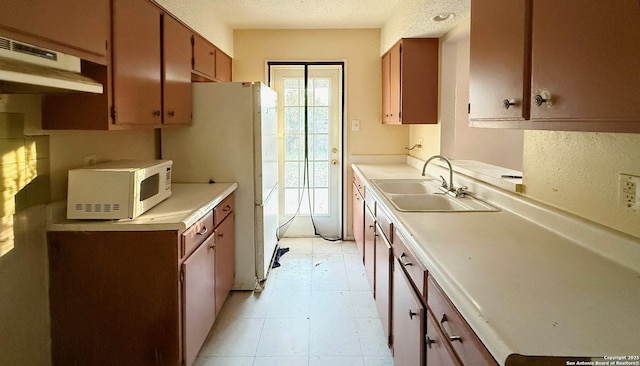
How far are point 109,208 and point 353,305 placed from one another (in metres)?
1.84

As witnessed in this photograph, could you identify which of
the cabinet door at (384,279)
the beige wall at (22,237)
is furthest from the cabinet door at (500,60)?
the beige wall at (22,237)

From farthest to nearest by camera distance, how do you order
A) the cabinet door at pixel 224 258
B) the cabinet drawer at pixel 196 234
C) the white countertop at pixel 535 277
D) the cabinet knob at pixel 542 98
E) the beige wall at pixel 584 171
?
1. the cabinet door at pixel 224 258
2. the cabinet drawer at pixel 196 234
3. the beige wall at pixel 584 171
4. the cabinet knob at pixel 542 98
5. the white countertop at pixel 535 277

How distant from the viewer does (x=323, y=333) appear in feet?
8.87

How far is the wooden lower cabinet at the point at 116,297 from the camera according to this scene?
6.36 ft

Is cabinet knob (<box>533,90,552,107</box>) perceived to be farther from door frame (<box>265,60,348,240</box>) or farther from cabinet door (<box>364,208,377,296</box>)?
door frame (<box>265,60,348,240</box>)

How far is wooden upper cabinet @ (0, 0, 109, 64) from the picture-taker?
1.30 metres

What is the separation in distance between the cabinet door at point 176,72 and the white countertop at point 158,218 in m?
0.56

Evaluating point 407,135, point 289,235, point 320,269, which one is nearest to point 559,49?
point 320,269

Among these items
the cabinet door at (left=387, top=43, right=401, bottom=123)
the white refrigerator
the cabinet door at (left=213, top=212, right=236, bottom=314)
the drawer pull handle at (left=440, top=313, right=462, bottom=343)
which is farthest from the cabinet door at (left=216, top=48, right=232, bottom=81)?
the drawer pull handle at (left=440, top=313, right=462, bottom=343)

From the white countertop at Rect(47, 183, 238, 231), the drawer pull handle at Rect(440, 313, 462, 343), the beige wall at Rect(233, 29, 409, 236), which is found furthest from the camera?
the beige wall at Rect(233, 29, 409, 236)

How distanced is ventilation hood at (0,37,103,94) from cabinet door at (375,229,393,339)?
1.57 m

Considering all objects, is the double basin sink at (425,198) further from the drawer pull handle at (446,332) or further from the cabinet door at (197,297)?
→ the cabinet door at (197,297)

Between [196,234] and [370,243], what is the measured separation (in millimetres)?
1275

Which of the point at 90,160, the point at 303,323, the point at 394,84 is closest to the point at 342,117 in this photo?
the point at 394,84
